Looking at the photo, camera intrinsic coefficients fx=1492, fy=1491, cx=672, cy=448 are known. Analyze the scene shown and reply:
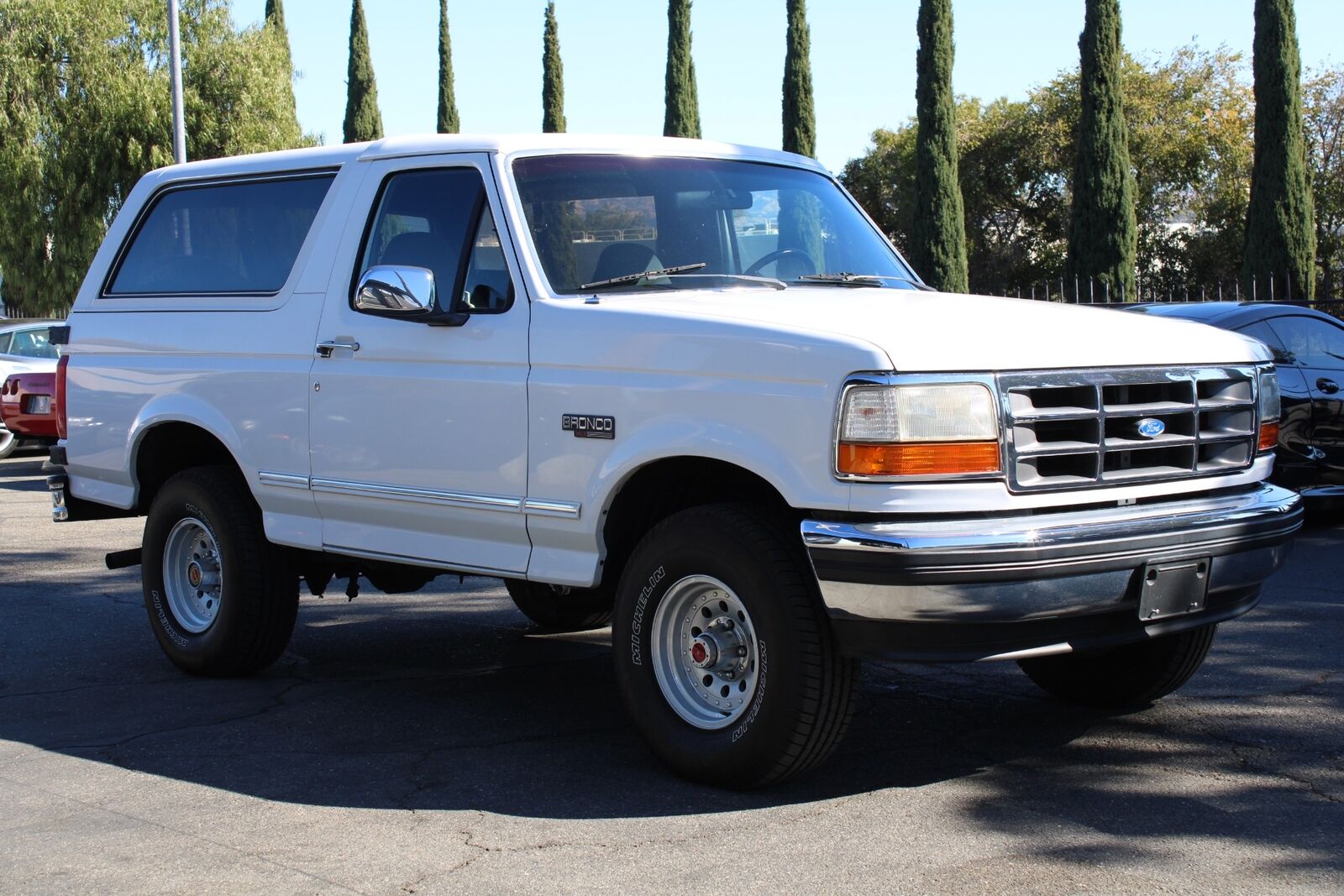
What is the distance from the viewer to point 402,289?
5406 mm

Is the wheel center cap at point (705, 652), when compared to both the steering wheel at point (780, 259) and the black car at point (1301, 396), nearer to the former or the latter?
the steering wheel at point (780, 259)

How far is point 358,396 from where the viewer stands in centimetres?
582

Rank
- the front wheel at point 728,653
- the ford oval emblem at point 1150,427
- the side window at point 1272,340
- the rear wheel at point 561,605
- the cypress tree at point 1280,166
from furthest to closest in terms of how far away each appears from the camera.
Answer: the cypress tree at point 1280,166
the side window at point 1272,340
the rear wheel at point 561,605
the ford oval emblem at point 1150,427
the front wheel at point 728,653

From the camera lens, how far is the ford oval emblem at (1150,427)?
185 inches

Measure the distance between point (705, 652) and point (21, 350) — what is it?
16.9 meters

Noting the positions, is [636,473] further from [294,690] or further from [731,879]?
[294,690]

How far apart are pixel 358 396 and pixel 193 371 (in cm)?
116

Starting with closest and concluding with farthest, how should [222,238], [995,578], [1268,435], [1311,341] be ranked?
1. [995,578]
2. [1268,435]
3. [222,238]
4. [1311,341]

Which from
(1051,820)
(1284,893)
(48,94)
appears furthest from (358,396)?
(48,94)

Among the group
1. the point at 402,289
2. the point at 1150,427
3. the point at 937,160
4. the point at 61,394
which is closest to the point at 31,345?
the point at 61,394

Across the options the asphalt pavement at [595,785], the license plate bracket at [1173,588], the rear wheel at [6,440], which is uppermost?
the rear wheel at [6,440]

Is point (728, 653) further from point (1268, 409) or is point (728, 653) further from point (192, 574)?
point (192, 574)

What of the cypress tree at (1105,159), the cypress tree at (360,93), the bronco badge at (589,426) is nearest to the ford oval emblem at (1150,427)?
the bronco badge at (589,426)

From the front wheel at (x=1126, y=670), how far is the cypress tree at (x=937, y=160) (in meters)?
27.9
